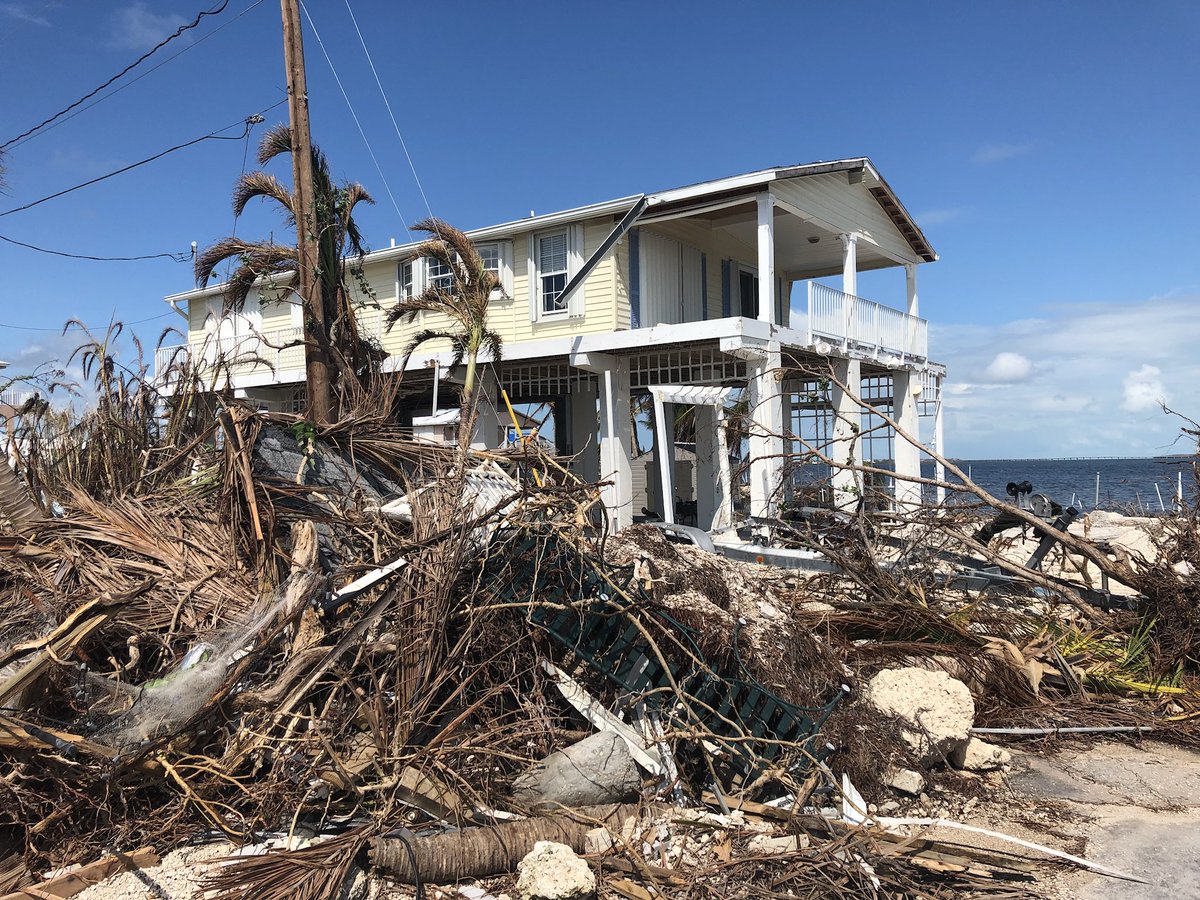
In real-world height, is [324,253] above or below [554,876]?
above

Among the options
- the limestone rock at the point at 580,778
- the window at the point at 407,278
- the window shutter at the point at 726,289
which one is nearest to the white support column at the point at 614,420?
the window shutter at the point at 726,289

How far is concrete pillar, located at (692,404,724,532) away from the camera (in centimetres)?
1302

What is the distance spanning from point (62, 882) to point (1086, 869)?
15.2 feet

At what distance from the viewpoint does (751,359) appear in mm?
11828

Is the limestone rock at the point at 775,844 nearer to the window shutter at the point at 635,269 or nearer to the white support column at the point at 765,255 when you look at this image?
the white support column at the point at 765,255

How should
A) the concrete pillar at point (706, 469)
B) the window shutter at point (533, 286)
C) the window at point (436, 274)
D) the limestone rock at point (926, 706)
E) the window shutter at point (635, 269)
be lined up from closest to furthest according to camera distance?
the limestone rock at point (926, 706), the concrete pillar at point (706, 469), the window shutter at point (635, 269), the window shutter at point (533, 286), the window at point (436, 274)

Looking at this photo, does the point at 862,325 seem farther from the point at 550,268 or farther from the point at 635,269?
the point at 550,268

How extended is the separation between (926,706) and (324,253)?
7021 millimetres

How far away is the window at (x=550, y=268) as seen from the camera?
567 inches

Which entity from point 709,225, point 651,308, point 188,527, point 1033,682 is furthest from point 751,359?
point 188,527

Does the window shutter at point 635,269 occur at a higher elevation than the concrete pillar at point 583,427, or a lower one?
higher

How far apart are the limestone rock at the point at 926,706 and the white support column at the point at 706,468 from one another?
25.3 feet

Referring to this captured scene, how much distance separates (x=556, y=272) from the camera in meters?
14.4

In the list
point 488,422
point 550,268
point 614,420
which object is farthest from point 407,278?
point 614,420
